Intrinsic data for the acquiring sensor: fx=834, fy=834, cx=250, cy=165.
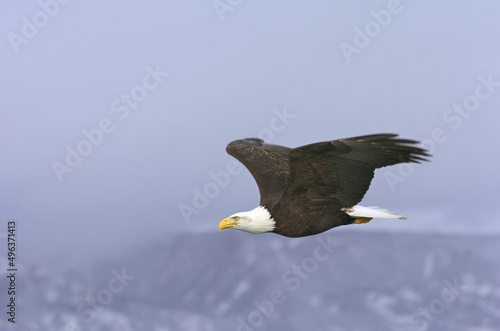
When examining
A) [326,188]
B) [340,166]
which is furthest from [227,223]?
[340,166]

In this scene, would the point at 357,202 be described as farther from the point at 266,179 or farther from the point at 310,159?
the point at 266,179

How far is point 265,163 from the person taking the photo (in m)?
15.0

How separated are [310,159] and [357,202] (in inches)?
46.6

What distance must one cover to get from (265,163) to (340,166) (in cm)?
317

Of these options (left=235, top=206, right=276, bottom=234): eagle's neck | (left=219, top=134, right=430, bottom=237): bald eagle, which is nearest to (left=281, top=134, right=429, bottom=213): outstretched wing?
(left=219, top=134, right=430, bottom=237): bald eagle

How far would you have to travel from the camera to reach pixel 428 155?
37.9 ft

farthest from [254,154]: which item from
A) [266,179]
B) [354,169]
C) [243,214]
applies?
[354,169]

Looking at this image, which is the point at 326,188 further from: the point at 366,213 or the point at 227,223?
the point at 227,223

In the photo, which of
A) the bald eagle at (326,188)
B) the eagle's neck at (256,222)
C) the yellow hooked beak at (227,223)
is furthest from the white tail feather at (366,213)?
the yellow hooked beak at (227,223)

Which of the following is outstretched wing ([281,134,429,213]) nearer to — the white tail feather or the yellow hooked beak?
the white tail feather

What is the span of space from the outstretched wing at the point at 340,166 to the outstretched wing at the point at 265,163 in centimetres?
100

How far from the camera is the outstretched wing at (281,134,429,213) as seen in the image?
11531 mm

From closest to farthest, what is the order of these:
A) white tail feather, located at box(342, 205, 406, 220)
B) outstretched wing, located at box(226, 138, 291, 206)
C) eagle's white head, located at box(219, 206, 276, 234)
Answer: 1. white tail feather, located at box(342, 205, 406, 220)
2. eagle's white head, located at box(219, 206, 276, 234)
3. outstretched wing, located at box(226, 138, 291, 206)

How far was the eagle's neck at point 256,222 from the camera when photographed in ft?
41.9
